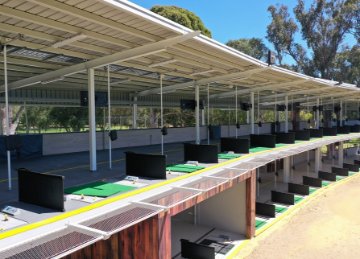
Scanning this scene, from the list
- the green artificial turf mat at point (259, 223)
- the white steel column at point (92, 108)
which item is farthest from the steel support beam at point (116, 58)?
the green artificial turf mat at point (259, 223)

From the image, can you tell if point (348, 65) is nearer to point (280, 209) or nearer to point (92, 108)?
point (280, 209)

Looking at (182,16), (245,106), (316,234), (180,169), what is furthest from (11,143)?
(182,16)

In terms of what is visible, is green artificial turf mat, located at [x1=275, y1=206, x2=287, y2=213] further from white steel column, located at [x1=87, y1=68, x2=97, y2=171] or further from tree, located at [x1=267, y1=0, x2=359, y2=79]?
tree, located at [x1=267, y1=0, x2=359, y2=79]

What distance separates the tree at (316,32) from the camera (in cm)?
3494

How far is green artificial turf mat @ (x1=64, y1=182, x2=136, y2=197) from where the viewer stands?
659cm

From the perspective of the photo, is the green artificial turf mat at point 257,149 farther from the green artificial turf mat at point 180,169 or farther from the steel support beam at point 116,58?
the steel support beam at point 116,58

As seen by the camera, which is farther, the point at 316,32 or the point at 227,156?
the point at 316,32

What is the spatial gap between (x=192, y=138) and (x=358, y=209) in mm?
10278

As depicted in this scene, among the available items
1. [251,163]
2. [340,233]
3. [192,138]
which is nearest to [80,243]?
[251,163]

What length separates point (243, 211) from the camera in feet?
36.0

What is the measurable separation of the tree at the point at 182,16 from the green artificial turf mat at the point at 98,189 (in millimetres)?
22108

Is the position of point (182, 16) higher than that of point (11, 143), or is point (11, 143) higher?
point (182, 16)

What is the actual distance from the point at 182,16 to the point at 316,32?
16.7 meters

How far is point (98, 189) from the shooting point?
6.97m
